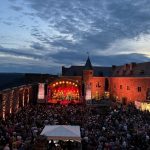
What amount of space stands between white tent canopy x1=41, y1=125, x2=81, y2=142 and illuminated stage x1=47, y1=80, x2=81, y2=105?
36649 millimetres

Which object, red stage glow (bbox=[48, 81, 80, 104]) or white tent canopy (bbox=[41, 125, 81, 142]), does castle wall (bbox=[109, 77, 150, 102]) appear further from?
white tent canopy (bbox=[41, 125, 81, 142])

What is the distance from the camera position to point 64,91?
60000 mm

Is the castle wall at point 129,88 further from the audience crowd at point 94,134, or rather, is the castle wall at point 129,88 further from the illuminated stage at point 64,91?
the audience crowd at point 94,134

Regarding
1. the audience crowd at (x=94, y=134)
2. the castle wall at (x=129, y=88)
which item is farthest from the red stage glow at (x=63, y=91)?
the audience crowd at (x=94, y=134)

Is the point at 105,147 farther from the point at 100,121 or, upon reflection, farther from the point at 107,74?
the point at 107,74

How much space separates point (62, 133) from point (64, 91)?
39.8 meters

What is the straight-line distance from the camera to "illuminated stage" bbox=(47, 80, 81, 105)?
191 feet

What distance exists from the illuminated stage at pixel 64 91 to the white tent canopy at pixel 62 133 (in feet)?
120

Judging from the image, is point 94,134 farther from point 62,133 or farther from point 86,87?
point 86,87

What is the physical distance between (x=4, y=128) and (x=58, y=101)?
31595mm

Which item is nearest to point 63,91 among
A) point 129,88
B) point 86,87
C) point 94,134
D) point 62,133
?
point 86,87

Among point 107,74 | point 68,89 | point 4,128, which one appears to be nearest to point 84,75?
point 107,74

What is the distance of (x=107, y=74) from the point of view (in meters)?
77.1

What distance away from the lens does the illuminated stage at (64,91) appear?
58266 mm
